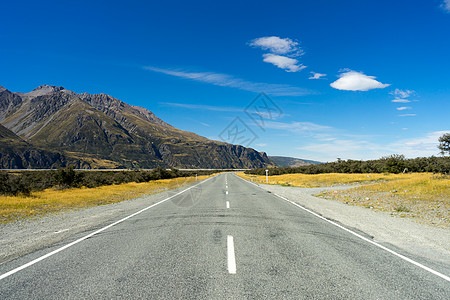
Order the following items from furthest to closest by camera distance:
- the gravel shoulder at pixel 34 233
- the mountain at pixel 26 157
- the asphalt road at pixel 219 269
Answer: the mountain at pixel 26 157, the gravel shoulder at pixel 34 233, the asphalt road at pixel 219 269

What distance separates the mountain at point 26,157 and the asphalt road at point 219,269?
201m

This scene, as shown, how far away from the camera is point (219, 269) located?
14.8ft

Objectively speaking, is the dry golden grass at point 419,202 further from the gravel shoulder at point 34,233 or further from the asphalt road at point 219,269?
the gravel shoulder at point 34,233

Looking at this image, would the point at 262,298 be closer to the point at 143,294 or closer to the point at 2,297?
the point at 143,294

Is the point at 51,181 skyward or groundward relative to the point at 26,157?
groundward

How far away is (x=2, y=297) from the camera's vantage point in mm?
3518

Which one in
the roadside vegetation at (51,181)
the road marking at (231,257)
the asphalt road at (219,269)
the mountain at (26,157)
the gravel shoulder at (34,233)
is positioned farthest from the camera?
the mountain at (26,157)

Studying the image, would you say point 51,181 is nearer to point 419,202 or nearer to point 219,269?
point 219,269

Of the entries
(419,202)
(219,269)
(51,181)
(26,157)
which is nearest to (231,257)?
(219,269)

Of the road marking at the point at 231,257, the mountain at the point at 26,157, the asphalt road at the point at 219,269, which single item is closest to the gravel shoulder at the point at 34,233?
the asphalt road at the point at 219,269

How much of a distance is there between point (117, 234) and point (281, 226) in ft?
17.1

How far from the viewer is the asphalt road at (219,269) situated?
3.68 m

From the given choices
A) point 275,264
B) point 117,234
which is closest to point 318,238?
point 275,264

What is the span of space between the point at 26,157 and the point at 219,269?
22766cm
